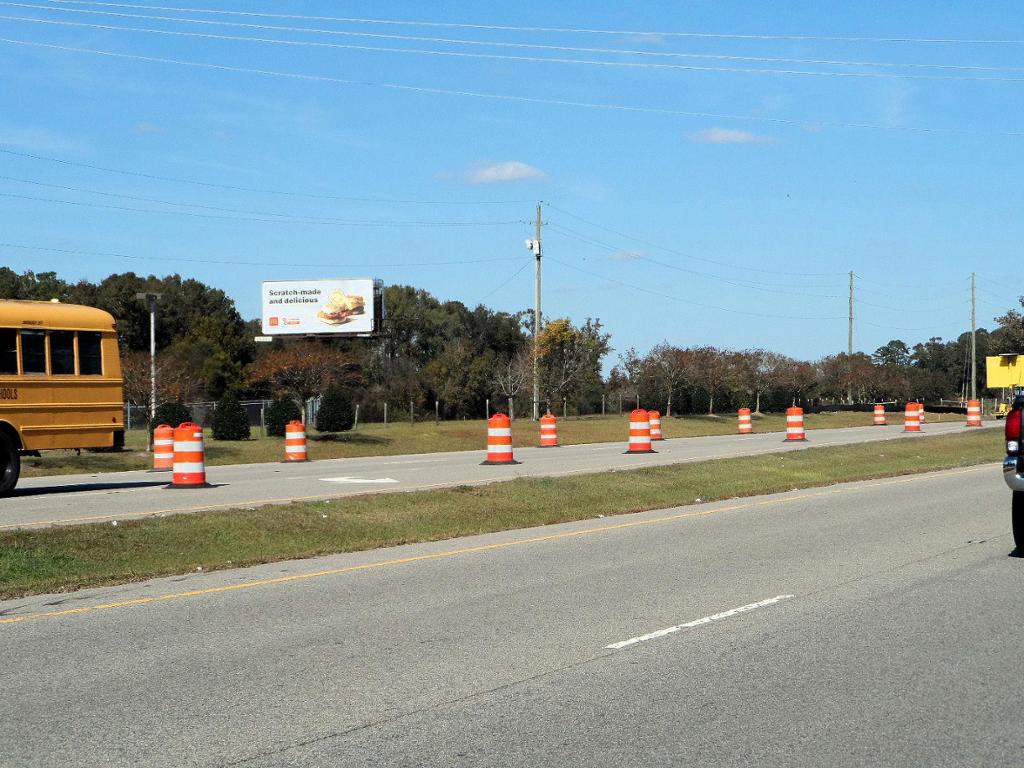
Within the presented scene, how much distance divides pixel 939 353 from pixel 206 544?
145 metres

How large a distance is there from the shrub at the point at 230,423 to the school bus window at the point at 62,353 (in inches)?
709

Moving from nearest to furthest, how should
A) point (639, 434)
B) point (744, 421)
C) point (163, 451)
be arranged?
point (163, 451), point (639, 434), point (744, 421)

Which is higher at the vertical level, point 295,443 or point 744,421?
point 744,421

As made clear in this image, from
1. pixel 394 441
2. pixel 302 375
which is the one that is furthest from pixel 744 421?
pixel 302 375

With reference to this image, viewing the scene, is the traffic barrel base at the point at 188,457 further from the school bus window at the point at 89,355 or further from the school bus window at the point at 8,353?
the school bus window at the point at 8,353

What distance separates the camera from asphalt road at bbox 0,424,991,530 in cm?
1692

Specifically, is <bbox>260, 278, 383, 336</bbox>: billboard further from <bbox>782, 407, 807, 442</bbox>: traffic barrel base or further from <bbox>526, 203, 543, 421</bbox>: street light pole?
<bbox>782, 407, 807, 442</bbox>: traffic barrel base

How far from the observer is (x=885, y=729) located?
20.5 feet

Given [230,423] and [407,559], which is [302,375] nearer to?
[230,423]

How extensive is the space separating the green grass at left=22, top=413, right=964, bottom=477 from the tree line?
3229 mm

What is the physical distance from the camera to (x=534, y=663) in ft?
25.3

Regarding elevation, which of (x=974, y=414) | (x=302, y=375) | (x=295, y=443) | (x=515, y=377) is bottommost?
(x=295, y=443)

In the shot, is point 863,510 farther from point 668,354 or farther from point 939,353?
point 939,353

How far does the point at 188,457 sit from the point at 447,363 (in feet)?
186
